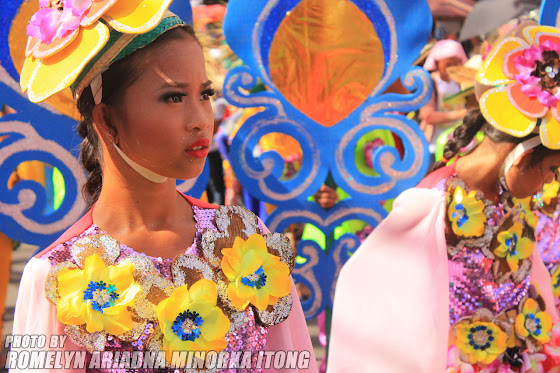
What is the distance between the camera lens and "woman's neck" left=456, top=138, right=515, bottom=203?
2.30m

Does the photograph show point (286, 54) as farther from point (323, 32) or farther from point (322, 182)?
point (322, 182)

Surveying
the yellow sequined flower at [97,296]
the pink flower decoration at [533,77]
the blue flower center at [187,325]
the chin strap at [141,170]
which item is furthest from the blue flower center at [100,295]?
the pink flower decoration at [533,77]

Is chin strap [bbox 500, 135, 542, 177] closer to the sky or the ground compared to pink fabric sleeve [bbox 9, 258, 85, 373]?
closer to the ground

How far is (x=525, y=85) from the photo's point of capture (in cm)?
224

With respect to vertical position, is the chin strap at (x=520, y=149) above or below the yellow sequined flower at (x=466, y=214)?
above

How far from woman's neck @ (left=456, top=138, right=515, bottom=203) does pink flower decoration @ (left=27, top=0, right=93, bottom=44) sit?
142 cm

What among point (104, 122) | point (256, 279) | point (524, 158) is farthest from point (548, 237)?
point (104, 122)

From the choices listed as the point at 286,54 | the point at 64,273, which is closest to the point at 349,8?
the point at 286,54

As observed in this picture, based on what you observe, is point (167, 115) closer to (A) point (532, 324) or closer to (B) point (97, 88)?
(B) point (97, 88)

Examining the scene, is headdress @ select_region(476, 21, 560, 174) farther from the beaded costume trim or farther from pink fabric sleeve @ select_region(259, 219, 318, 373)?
pink fabric sleeve @ select_region(259, 219, 318, 373)

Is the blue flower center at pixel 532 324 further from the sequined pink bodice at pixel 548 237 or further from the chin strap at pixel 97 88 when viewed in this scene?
the chin strap at pixel 97 88

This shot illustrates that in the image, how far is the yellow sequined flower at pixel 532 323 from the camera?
92.0 inches

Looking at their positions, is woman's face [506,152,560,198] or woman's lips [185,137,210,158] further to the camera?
woman's face [506,152,560,198]

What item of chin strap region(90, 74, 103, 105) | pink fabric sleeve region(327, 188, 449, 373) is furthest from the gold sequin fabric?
pink fabric sleeve region(327, 188, 449, 373)
